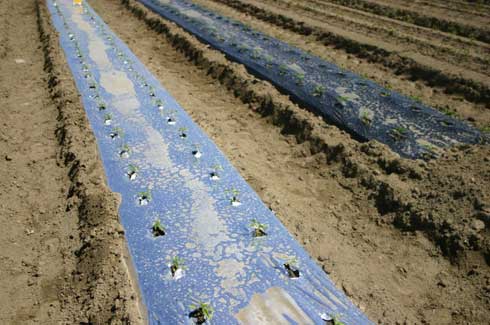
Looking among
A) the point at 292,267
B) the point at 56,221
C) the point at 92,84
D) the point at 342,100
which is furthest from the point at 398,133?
the point at 92,84

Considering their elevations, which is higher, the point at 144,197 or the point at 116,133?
the point at 116,133

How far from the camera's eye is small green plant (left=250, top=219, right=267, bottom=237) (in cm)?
385

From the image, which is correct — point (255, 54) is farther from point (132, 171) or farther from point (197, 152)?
point (132, 171)

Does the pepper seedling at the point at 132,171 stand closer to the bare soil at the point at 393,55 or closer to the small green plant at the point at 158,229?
the small green plant at the point at 158,229

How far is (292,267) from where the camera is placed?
11.5 ft

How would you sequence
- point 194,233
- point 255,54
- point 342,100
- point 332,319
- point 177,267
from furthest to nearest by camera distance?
point 255,54 < point 342,100 < point 194,233 < point 177,267 < point 332,319

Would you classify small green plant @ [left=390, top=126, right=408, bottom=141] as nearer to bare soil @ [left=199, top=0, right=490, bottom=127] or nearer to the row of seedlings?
bare soil @ [left=199, top=0, right=490, bottom=127]

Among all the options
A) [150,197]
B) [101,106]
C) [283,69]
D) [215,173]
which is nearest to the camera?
[150,197]

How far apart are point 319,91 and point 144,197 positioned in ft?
13.5

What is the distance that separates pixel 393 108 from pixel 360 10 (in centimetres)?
936

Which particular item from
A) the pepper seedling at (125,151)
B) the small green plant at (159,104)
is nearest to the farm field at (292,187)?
the pepper seedling at (125,151)

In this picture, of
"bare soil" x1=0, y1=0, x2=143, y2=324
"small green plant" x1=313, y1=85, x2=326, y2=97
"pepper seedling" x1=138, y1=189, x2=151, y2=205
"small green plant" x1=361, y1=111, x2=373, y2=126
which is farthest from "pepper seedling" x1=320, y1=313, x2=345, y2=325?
"small green plant" x1=313, y1=85, x2=326, y2=97

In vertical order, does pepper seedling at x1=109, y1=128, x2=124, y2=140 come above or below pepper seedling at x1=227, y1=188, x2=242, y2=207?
above

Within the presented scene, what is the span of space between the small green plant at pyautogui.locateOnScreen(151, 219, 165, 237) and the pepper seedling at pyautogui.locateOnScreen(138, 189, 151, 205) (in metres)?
0.41
